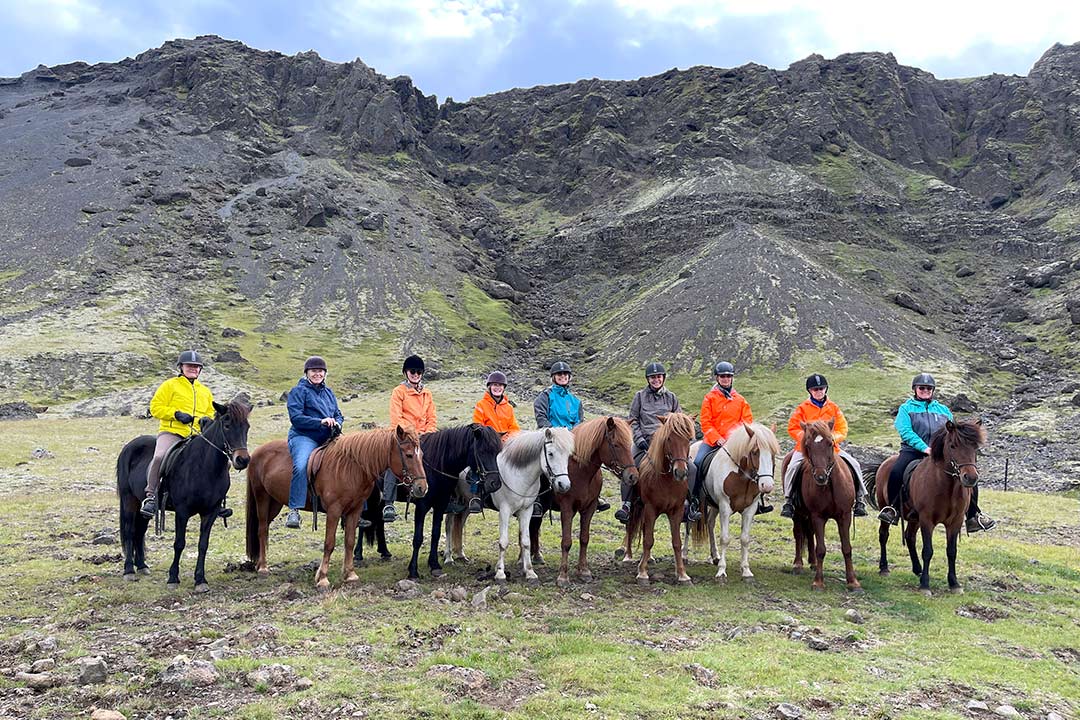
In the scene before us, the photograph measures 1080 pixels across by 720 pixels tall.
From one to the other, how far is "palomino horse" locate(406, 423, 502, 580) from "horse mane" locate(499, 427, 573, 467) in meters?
0.26

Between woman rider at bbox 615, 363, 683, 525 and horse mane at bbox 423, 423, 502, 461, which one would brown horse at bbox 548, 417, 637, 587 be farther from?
woman rider at bbox 615, 363, 683, 525

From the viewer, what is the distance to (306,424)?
41.7 feet

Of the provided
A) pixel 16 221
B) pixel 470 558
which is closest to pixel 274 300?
pixel 16 221

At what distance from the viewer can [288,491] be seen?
12945mm

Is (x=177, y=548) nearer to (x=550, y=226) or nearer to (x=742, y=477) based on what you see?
(x=742, y=477)

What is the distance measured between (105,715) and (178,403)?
23.4ft

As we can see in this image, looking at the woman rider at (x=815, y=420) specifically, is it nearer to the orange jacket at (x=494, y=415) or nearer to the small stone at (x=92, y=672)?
the orange jacket at (x=494, y=415)

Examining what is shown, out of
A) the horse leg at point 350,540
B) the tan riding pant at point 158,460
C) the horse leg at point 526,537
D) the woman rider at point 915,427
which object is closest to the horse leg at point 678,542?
the horse leg at point 526,537

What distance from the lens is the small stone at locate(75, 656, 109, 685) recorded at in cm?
772

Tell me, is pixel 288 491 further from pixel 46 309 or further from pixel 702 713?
pixel 46 309

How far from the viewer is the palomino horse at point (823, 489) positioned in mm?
12711

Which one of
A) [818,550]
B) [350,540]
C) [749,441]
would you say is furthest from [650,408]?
[350,540]

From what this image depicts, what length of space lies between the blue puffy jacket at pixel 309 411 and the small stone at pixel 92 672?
5.33 meters

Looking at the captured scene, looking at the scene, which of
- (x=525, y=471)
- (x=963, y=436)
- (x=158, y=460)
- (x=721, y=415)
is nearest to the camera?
(x=963, y=436)
